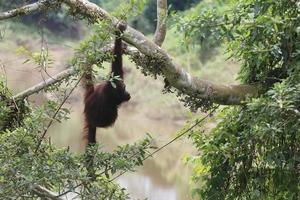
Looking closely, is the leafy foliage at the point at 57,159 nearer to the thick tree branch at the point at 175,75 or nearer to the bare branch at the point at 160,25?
the thick tree branch at the point at 175,75

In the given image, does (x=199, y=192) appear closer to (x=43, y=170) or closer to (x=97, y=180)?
(x=97, y=180)

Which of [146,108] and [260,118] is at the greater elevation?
[260,118]

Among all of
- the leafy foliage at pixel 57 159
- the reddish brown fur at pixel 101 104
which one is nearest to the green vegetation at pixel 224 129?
the leafy foliage at pixel 57 159

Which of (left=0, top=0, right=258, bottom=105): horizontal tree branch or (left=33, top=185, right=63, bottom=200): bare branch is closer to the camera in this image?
(left=33, top=185, right=63, bottom=200): bare branch

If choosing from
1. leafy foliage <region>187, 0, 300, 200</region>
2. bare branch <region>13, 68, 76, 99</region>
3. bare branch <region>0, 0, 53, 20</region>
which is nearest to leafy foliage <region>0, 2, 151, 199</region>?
bare branch <region>13, 68, 76, 99</region>

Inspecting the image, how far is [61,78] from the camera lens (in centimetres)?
Result: 247

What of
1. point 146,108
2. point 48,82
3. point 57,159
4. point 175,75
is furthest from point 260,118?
point 146,108

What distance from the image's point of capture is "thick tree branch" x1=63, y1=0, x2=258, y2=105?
2342mm

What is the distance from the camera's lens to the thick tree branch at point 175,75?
7.68 feet

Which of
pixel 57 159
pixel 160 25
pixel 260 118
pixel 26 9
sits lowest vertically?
pixel 57 159

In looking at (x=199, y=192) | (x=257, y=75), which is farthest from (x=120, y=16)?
(x=199, y=192)

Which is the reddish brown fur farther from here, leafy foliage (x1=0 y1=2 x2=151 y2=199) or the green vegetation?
leafy foliage (x1=0 y1=2 x2=151 y2=199)

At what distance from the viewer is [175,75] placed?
8.14ft

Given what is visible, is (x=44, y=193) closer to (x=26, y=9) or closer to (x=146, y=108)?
(x=26, y=9)
